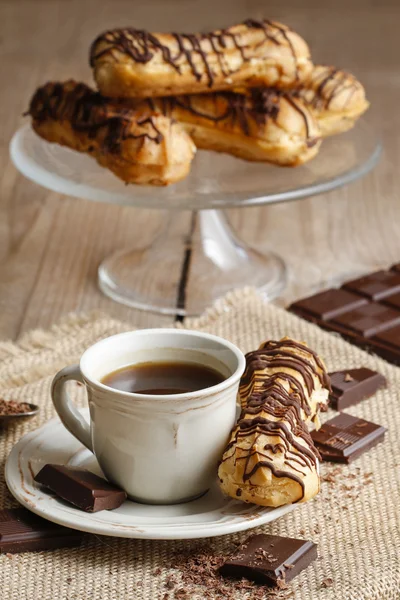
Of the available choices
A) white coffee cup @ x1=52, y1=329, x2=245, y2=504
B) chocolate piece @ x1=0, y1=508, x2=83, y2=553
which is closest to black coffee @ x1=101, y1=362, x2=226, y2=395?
white coffee cup @ x1=52, y1=329, x2=245, y2=504

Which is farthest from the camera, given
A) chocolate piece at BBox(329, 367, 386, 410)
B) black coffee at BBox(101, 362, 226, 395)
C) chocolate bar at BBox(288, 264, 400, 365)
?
chocolate bar at BBox(288, 264, 400, 365)

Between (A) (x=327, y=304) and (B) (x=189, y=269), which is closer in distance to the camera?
(A) (x=327, y=304)

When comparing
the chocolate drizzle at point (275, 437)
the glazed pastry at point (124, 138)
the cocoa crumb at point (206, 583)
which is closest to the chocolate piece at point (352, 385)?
the chocolate drizzle at point (275, 437)

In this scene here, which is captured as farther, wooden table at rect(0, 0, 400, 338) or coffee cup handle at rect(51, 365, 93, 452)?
wooden table at rect(0, 0, 400, 338)

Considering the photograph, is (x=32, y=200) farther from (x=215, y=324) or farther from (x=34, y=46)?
(x=34, y=46)

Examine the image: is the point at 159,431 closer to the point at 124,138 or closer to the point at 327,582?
the point at 327,582

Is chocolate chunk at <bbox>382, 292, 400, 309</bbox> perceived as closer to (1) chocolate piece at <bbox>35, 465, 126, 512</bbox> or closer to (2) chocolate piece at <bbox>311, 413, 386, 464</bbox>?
(2) chocolate piece at <bbox>311, 413, 386, 464</bbox>

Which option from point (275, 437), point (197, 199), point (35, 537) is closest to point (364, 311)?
point (197, 199)
